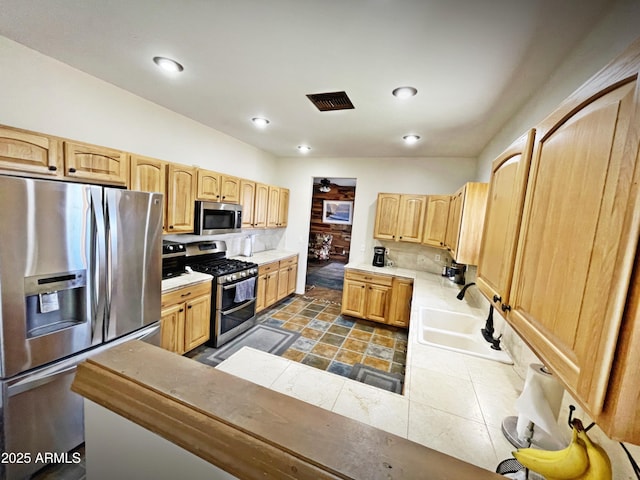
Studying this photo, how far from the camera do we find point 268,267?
3951 mm

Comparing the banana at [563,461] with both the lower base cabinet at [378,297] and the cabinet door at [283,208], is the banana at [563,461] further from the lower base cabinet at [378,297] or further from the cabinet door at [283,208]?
the cabinet door at [283,208]

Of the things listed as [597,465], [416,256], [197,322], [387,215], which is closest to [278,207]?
[387,215]

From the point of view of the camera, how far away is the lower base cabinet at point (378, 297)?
12.2 feet

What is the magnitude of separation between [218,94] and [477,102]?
90.6 inches

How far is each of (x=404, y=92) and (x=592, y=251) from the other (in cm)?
193

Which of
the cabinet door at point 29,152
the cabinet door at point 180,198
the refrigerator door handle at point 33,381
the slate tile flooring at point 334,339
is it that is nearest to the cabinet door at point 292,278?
the slate tile flooring at point 334,339

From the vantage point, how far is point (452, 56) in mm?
1551

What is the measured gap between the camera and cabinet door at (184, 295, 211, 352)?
8.58ft

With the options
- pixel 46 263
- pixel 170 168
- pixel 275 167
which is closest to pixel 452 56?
pixel 170 168

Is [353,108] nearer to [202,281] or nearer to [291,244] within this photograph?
[202,281]

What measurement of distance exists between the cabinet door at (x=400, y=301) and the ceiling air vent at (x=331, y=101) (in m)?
2.50

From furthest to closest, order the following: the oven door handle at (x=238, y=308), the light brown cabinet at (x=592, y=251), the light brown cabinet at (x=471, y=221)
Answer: the oven door handle at (x=238, y=308) → the light brown cabinet at (x=471, y=221) → the light brown cabinet at (x=592, y=251)

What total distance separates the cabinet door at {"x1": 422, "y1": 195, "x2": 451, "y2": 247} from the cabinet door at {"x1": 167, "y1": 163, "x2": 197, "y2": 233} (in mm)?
3211

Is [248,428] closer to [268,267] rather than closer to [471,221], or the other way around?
[471,221]
